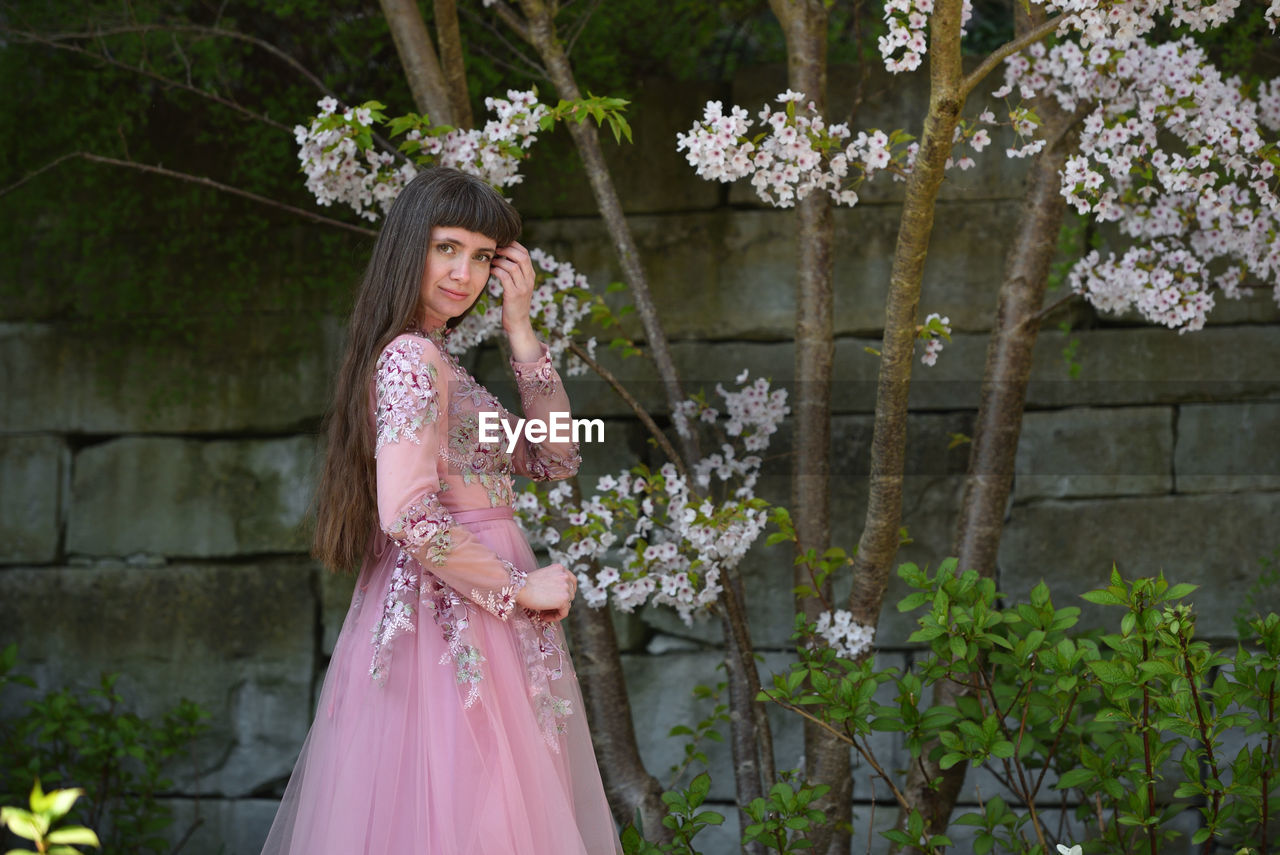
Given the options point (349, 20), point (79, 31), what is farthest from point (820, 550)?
point (79, 31)

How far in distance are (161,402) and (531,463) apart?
148cm

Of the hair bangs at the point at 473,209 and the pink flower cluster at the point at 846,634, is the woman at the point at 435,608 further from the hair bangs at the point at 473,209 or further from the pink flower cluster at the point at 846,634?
the pink flower cluster at the point at 846,634

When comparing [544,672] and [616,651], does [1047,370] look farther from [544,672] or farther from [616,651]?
[544,672]

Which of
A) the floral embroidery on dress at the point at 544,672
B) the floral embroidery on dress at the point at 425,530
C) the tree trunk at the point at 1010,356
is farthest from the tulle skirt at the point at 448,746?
the tree trunk at the point at 1010,356

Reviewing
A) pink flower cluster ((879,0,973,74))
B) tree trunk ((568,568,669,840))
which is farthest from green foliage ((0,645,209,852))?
pink flower cluster ((879,0,973,74))

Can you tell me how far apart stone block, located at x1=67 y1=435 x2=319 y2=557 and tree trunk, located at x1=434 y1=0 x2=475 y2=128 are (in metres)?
1.00

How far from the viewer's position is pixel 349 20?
2752 mm

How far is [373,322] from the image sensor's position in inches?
65.3

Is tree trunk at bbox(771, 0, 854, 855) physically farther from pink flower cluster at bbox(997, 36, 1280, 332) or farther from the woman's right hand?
the woman's right hand

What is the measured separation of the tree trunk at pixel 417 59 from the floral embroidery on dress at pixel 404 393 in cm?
86

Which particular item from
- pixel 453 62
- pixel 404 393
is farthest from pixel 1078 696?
Result: pixel 453 62

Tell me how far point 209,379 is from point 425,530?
5.56 ft

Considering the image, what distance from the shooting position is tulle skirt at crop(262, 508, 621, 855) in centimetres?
150

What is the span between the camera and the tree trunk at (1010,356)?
7.47 ft
